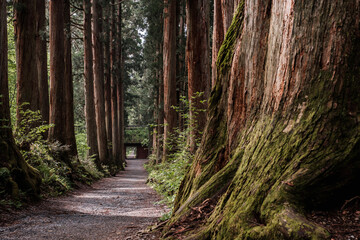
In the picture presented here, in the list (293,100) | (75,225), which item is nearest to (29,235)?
(75,225)

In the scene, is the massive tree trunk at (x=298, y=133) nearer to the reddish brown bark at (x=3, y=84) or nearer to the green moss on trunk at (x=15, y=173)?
the green moss on trunk at (x=15, y=173)

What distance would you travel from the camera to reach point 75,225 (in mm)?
5336

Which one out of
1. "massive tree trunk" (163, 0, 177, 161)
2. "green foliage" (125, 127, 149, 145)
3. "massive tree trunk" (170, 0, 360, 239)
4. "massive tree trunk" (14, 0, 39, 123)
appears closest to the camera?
"massive tree trunk" (170, 0, 360, 239)

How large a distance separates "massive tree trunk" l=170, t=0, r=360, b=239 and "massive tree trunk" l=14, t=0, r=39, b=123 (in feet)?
30.2

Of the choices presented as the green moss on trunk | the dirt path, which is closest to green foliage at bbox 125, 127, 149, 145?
the dirt path

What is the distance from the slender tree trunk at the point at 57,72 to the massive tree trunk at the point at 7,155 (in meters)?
5.78

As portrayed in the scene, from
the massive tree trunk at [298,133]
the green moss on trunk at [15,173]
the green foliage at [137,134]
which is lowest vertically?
the green foliage at [137,134]

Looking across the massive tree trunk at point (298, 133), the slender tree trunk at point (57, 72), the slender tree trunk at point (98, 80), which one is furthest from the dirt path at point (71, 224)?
the slender tree trunk at point (98, 80)

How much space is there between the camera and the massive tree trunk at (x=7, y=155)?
20.8 feet

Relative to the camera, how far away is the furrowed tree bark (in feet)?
42.0

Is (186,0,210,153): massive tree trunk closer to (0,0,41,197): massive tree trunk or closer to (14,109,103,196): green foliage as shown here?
(14,109,103,196): green foliage

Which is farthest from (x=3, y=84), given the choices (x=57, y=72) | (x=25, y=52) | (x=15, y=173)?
(x=57, y=72)

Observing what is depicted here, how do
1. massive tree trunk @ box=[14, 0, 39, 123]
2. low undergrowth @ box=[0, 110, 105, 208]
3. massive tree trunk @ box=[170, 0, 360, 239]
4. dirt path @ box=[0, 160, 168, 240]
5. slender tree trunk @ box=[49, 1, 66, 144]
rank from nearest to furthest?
massive tree trunk @ box=[170, 0, 360, 239]
dirt path @ box=[0, 160, 168, 240]
low undergrowth @ box=[0, 110, 105, 208]
massive tree trunk @ box=[14, 0, 39, 123]
slender tree trunk @ box=[49, 1, 66, 144]

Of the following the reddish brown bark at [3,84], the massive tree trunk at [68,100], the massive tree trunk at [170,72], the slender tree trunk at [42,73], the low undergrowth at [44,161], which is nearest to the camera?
the reddish brown bark at [3,84]
